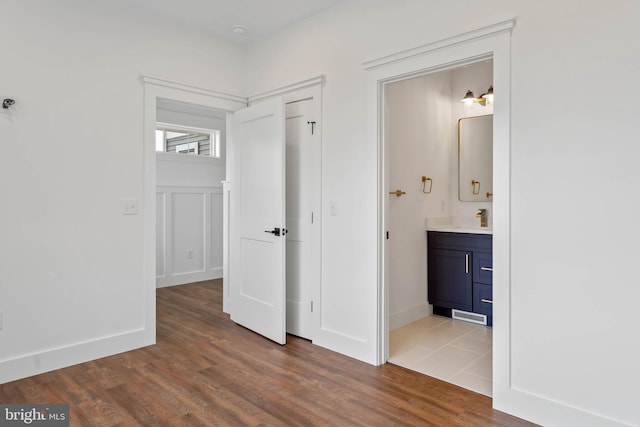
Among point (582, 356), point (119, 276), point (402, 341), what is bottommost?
point (402, 341)

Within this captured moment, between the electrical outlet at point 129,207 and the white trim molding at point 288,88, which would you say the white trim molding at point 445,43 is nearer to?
the white trim molding at point 288,88

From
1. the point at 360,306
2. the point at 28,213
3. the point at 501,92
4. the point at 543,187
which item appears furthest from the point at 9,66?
the point at 543,187

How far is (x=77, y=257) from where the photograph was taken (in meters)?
2.97

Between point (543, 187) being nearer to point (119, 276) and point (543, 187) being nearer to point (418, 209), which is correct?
point (418, 209)

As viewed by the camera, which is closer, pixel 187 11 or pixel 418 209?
pixel 187 11

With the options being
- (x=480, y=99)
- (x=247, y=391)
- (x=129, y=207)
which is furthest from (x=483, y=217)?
(x=129, y=207)

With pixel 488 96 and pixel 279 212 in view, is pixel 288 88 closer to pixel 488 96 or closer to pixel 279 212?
pixel 279 212

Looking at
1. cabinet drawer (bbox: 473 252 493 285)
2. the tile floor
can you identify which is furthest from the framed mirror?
the tile floor

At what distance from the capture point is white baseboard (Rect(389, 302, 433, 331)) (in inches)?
148

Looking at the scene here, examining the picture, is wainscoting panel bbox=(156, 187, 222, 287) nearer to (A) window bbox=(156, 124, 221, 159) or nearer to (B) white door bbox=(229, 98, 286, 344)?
(A) window bbox=(156, 124, 221, 159)

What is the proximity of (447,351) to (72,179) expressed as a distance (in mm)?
3078

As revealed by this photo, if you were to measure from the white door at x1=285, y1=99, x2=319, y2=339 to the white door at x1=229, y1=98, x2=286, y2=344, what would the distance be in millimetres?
223

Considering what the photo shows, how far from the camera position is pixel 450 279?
13.2ft

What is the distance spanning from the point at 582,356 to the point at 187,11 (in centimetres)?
355
